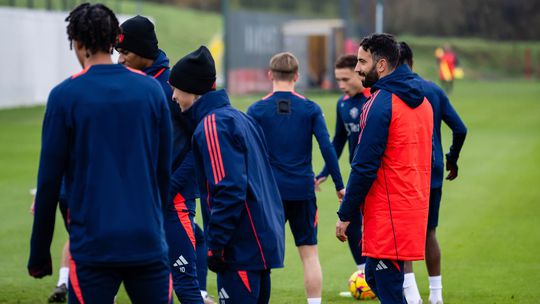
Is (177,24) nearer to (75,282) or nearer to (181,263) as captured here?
(181,263)

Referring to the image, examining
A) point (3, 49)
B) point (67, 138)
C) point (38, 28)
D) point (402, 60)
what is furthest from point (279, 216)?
point (38, 28)

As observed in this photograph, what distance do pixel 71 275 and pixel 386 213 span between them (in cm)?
239

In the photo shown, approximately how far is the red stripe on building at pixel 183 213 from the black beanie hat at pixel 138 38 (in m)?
1.06

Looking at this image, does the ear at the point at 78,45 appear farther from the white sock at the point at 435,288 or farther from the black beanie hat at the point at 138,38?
the white sock at the point at 435,288

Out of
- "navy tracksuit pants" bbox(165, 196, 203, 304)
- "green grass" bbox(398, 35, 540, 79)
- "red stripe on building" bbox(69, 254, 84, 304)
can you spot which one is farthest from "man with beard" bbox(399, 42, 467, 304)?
"green grass" bbox(398, 35, 540, 79)

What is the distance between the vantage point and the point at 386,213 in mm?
6066

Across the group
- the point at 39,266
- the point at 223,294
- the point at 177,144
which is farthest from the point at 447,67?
the point at 39,266

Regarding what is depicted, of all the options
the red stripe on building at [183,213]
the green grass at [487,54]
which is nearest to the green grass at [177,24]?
the green grass at [487,54]

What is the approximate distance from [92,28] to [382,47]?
2389mm

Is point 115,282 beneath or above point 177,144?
beneath

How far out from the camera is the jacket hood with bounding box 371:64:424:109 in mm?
6043

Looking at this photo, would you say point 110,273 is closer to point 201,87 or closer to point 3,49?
point 201,87

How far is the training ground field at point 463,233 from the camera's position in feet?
29.9

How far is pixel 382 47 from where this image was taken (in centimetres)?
616
